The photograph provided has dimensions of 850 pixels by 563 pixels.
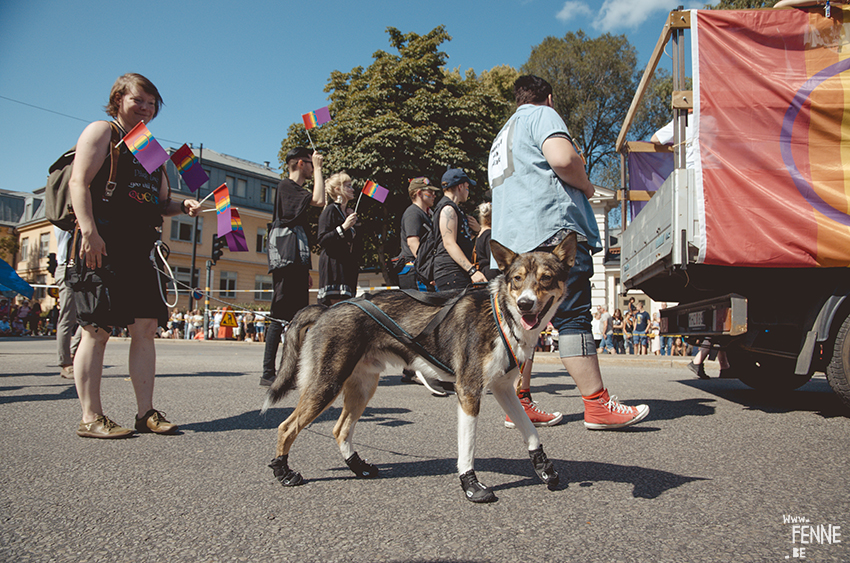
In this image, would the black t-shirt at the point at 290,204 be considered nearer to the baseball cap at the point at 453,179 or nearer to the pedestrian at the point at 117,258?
the baseball cap at the point at 453,179

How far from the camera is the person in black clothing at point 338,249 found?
5906 millimetres

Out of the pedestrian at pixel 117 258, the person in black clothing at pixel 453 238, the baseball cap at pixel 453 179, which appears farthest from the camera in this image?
the baseball cap at pixel 453 179

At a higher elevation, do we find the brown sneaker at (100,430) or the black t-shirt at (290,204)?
the black t-shirt at (290,204)

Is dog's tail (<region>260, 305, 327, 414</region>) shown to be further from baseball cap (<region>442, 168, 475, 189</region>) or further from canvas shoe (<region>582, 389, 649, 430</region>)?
baseball cap (<region>442, 168, 475, 189</region>)

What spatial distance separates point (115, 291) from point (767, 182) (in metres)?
5.30

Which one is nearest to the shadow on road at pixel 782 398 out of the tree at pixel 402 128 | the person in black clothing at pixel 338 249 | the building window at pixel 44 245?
the person in black clothing at pixel 338 249

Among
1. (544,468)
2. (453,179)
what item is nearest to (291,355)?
(544,468)

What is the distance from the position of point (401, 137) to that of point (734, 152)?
71.0 ft

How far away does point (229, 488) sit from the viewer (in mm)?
2648

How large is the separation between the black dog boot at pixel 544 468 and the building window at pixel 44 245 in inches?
Answer: 2363

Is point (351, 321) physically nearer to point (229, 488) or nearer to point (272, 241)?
point (229, 488)

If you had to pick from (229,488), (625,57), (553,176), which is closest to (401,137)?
(625,57)

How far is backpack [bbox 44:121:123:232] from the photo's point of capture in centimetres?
370

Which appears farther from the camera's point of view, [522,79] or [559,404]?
[559,404]
